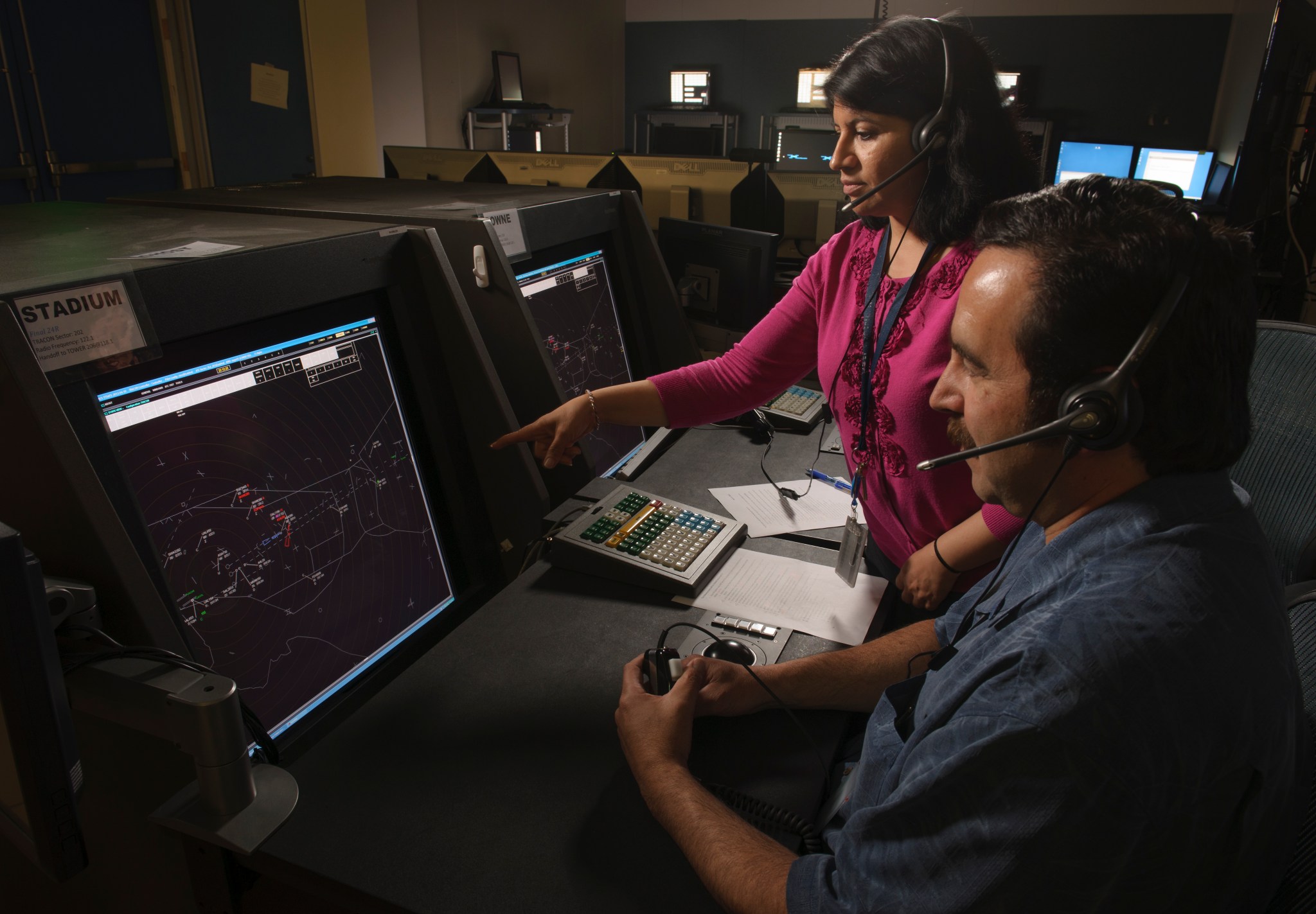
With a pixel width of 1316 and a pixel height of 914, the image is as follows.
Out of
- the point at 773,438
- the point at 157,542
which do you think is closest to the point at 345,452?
the point at 157,542

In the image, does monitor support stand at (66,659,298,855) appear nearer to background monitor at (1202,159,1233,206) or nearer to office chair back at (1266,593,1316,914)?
office chair back at (1266,593,1316,914)

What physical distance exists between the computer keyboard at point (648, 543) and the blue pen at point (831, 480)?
0.35 metres

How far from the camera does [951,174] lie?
1.22 meters

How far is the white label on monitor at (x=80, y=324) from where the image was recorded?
665mm

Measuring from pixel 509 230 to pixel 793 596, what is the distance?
2.53 feet

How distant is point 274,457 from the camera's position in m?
0.91

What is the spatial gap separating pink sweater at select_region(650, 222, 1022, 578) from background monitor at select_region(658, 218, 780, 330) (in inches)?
22.7

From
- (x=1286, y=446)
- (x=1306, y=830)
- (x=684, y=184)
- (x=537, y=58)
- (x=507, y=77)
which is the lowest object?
(x=1306, y=830)

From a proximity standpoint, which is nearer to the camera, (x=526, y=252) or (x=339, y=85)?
(x=526, y=252)

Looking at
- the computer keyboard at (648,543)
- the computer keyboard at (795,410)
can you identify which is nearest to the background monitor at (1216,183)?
the computer keyboard at (795,410)

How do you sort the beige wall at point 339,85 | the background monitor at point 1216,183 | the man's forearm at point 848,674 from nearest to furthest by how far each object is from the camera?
the man's forearm at point 848,674 → the beige wall at point 339,85 → the background monitor at point 1216,183

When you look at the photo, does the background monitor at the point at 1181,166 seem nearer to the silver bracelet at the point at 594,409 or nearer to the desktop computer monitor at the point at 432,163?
the desktop computer monitor at the point at 432,163

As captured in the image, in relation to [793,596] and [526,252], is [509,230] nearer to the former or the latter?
[526,252]

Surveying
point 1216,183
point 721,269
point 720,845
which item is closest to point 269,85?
point 721,269
